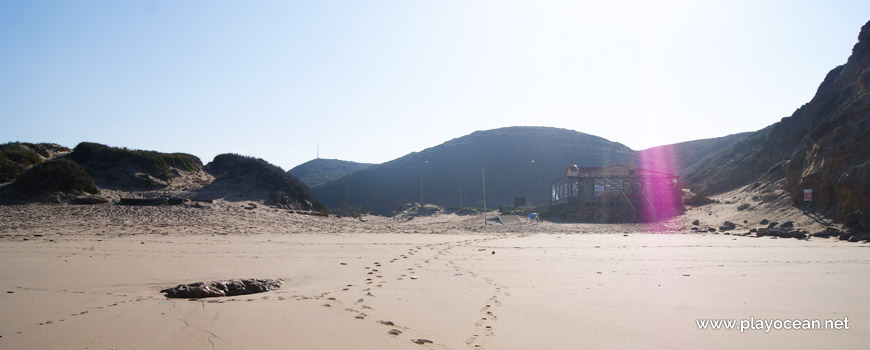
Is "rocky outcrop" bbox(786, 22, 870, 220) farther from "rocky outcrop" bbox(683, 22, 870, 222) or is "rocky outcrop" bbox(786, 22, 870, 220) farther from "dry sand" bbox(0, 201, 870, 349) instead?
"dry sand" bbox(0, 201, 870, 349)

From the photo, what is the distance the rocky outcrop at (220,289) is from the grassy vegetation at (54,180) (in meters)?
18.8

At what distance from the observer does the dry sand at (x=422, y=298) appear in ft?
12.1

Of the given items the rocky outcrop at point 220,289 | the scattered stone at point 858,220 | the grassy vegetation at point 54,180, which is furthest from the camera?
the grassy vegetation at point 54,180

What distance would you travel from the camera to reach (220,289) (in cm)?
540

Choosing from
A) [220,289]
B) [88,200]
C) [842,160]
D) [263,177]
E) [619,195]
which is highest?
[263,177]

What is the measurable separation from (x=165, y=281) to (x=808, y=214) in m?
23.1

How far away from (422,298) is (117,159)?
2706 cm

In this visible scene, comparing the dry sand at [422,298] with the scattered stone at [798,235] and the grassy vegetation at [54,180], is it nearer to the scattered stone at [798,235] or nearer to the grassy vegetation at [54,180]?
the scattered stone at [798,235]

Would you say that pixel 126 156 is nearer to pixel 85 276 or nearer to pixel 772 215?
pixel 85 276

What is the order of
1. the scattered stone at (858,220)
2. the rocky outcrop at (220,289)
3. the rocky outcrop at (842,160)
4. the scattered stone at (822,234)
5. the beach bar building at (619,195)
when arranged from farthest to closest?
the beach bar building at (619,195) → the rocky outcrop at (842,160) → the scattered stone at (822,234) → the scattered stone at (858,220) → the rocky outcrop at (220,289)

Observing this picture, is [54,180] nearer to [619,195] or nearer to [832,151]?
[619,195]

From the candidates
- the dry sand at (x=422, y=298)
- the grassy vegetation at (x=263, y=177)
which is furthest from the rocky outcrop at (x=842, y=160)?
the grassy vegetation at (x=263, y=177)

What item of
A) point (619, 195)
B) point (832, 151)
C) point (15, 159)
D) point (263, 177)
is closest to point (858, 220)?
point (832, 151)

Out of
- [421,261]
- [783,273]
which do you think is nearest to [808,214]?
[783,273]
